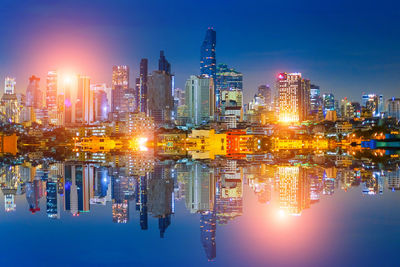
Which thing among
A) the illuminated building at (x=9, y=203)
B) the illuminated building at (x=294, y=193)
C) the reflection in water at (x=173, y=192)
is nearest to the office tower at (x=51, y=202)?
the reflection in water at (x=173, y=192)

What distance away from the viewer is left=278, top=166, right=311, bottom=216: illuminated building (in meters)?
10.2

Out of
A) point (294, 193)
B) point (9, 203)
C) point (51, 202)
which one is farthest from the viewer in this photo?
point (294, 193)

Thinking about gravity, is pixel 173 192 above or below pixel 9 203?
above

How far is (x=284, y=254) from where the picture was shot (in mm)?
6781

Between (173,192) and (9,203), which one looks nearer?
(9,203)

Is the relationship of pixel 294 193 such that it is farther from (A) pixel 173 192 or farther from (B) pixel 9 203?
(B) pixel 9 203

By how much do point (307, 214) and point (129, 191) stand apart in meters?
5.64

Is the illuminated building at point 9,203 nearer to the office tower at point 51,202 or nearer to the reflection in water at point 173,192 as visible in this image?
the reflection in water at point 173,192

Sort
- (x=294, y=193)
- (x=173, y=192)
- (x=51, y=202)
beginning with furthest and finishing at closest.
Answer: (x=173, y=192) → (x=294, y=193) → (x=51, y=202)

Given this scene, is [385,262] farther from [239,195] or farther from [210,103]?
[210,103]

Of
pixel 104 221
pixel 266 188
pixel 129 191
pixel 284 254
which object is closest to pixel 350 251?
pixel 284 254

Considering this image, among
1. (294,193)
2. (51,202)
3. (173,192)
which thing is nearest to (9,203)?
(51,202)

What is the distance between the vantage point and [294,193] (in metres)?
11.8

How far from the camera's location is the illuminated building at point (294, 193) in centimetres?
1020
